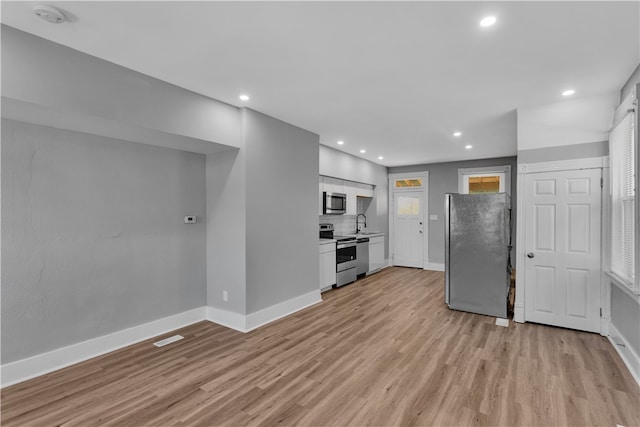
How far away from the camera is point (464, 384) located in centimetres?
249

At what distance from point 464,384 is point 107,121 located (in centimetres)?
379

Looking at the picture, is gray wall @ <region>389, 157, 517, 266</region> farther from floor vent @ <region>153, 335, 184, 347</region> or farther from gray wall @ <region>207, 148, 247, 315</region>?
floor vent @ <region>153, 335, 184, 347</region>

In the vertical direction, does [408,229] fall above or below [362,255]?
above

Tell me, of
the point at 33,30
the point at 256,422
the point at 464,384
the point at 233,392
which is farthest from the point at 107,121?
the point at 464,384

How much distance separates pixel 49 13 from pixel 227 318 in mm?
3252

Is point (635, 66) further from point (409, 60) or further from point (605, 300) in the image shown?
point (605, 300)

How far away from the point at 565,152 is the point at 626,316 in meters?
1.84

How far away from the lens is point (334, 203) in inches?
233

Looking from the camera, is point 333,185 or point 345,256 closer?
point 345,256

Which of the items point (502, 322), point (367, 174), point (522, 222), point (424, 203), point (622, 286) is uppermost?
point (367, 174)

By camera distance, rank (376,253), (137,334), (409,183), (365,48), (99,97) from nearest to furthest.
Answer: (365,48)
(99,97)
(137,334)
(376,253)
(409,183)

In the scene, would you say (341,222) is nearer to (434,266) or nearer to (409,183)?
(409,183)

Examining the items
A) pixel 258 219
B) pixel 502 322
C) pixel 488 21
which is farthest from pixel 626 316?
pixel 258 219

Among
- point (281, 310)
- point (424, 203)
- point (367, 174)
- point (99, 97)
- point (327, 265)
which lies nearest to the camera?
point (99, 97)
